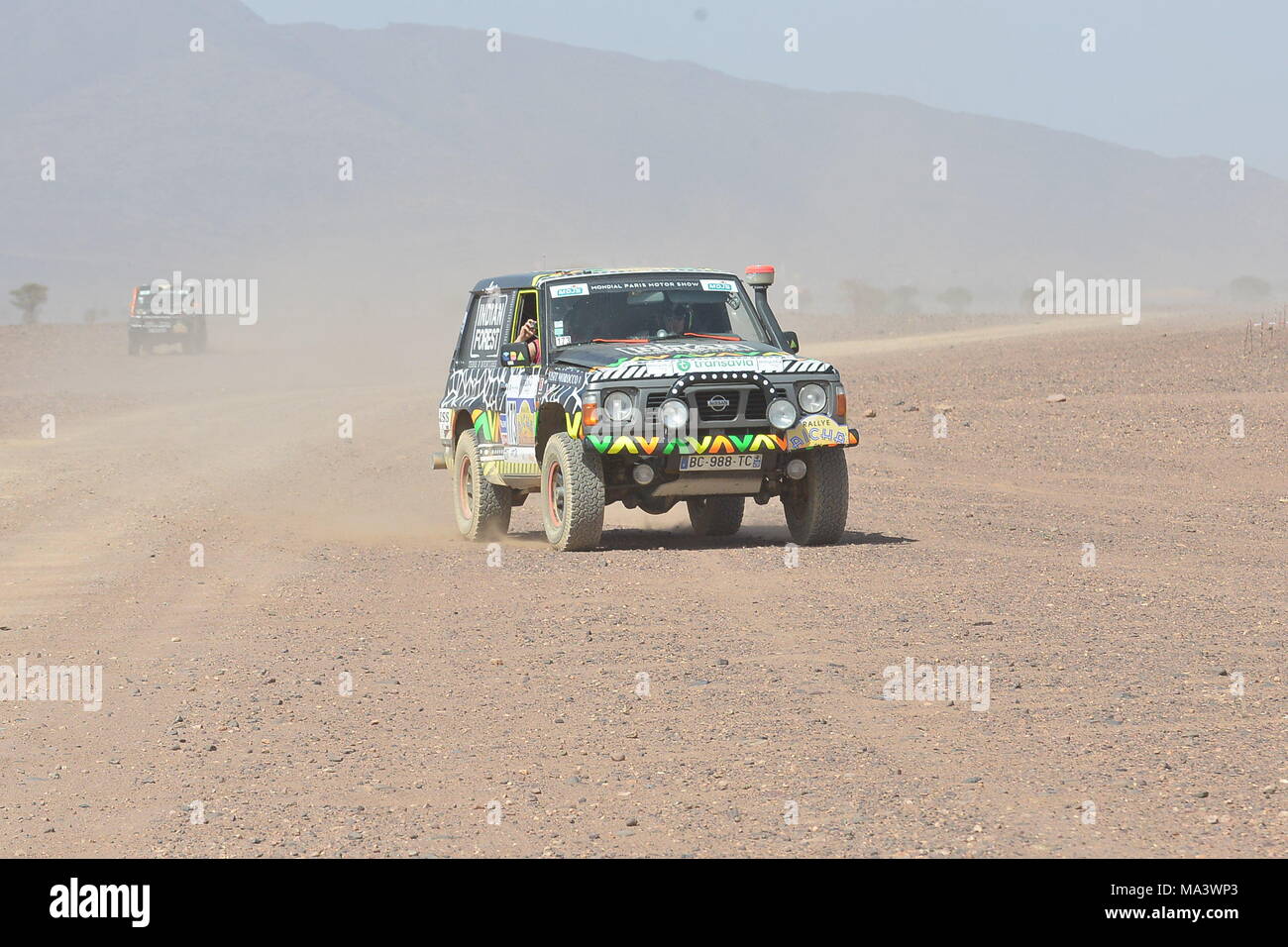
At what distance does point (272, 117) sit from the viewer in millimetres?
161500

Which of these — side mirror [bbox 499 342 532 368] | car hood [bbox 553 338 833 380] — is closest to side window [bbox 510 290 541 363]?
side mirror [bbox 499 342 532 368]

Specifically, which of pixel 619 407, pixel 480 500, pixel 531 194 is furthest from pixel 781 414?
pixel 531 194

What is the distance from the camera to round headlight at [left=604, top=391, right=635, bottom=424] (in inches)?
465

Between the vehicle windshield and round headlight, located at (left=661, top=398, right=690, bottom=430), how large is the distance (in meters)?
1.08

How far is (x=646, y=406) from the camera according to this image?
1179cm

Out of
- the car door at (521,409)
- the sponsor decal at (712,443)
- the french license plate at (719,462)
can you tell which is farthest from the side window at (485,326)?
the french license plate at (719,462)

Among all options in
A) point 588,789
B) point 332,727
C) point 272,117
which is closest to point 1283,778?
point 588,789

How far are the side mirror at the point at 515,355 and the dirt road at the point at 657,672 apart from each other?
4.56ft

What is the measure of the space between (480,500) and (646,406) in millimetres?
2577

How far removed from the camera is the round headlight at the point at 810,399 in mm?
12102

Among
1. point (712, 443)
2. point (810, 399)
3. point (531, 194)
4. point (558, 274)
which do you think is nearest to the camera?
point (712, 443)

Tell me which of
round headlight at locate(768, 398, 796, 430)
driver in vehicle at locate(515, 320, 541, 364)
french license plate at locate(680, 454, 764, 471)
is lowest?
french license plate at locate(680, 454, 764, 471)

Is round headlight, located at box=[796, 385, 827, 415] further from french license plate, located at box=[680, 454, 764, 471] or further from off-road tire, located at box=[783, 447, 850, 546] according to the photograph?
french license plate, located at box=[680, 454, 764, 471]

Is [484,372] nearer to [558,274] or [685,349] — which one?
[558,274]
